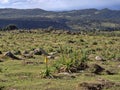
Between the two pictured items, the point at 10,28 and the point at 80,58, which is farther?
the point at 10,28

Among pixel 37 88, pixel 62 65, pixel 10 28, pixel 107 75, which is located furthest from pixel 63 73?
pixel 10 28

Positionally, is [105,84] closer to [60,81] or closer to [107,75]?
[60,81]

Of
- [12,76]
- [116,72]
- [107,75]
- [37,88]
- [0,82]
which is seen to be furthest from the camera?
[116,72]

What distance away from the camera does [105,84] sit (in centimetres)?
1942

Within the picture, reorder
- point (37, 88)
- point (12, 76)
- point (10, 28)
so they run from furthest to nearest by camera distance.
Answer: point (10, 28)
point (12, 76)
point (37, 88)

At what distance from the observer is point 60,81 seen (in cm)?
2047

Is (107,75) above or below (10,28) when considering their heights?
above

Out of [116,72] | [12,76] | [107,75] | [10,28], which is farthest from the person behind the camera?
[10,28]

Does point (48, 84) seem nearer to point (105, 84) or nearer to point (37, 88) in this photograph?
point (37, 88)

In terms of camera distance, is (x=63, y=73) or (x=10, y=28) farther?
(x=10, y=28)

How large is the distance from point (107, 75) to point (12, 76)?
19.8 ft

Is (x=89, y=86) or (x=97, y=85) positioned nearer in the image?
(x=89, y=86)

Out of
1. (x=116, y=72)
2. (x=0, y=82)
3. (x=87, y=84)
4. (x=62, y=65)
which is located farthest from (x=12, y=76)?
(x=116, y=72)

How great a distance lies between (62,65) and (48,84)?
4.75 meters
